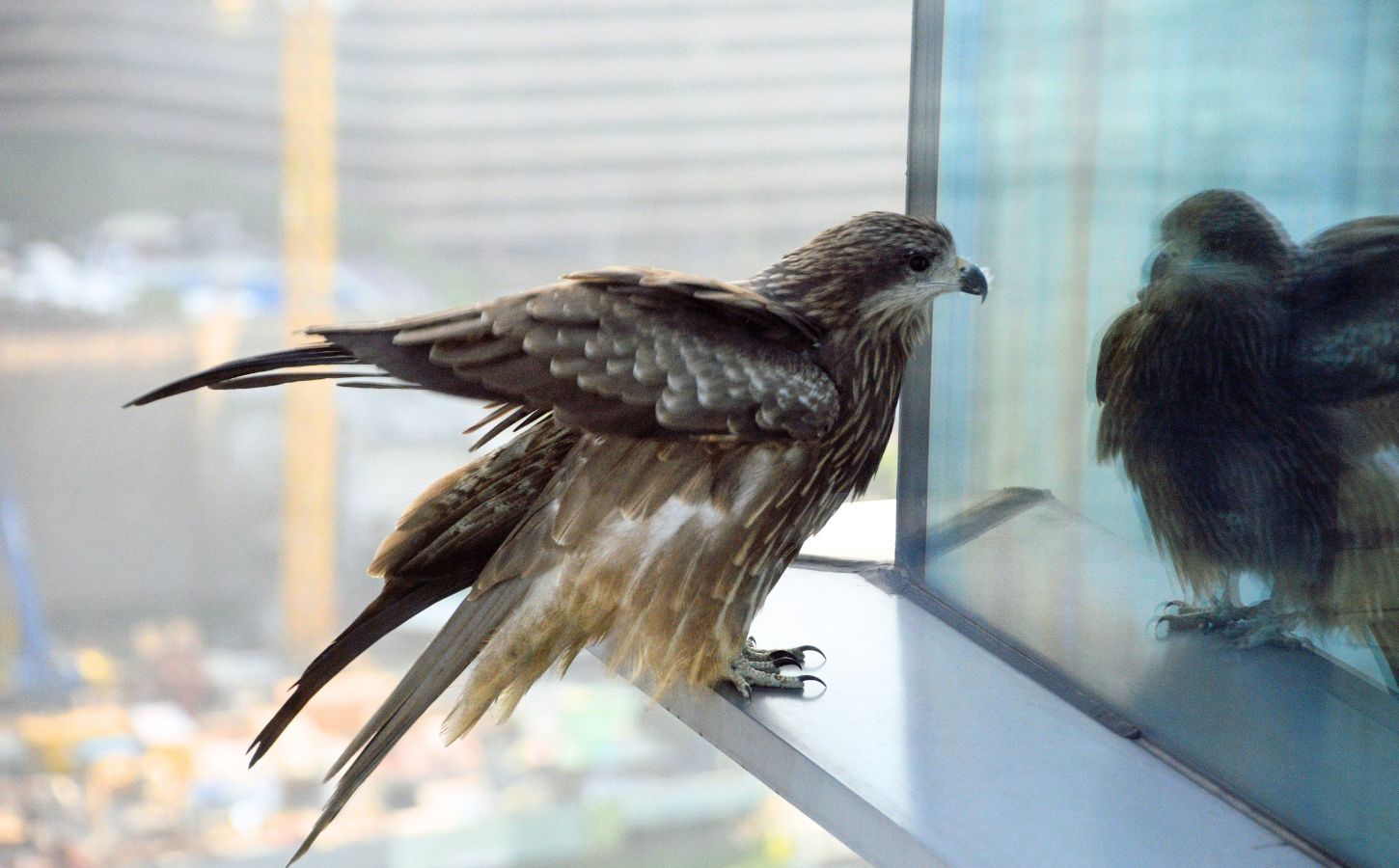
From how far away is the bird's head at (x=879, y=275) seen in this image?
3.83 ft

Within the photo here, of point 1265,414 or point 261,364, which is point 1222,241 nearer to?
point 1265,414

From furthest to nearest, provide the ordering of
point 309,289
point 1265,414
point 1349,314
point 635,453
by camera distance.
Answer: point 309,289 → point 635,453 → point 1265,414 → point 1349,314

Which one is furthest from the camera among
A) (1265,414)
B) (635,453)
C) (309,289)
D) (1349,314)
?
(309,289)

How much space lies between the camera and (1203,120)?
39.1 inches

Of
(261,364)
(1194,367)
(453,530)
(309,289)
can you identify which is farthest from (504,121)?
(1194,367)

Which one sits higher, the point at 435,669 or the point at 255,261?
the point at 255,261

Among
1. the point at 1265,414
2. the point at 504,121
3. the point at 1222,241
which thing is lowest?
the point at 1265,414

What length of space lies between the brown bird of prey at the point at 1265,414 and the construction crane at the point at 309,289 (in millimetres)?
2685

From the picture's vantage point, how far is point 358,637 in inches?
45.8

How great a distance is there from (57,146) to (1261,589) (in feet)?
11.0

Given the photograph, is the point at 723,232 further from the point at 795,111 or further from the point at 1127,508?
the point at 1127,508

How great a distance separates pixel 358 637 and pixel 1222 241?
2.62ft

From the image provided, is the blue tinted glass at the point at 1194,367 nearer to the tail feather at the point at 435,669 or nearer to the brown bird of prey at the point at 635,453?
the brown bird of prey at the point at 635,453

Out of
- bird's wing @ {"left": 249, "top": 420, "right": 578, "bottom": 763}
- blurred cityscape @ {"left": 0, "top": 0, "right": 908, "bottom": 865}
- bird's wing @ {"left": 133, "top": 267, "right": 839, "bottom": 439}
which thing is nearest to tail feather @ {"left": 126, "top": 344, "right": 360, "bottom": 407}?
bird's wing @ {"left": 133, "top": 267, "right": 839, "bottom": 439}
